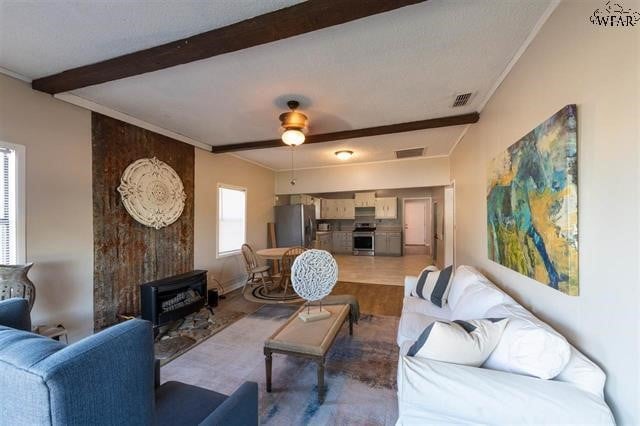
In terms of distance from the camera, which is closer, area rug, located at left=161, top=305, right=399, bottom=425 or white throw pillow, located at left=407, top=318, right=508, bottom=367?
white throw pillow, located at left=407, top=318, right=508, bottom=367

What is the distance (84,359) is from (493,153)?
312 centimetres

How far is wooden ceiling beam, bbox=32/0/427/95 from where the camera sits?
143 centimetres

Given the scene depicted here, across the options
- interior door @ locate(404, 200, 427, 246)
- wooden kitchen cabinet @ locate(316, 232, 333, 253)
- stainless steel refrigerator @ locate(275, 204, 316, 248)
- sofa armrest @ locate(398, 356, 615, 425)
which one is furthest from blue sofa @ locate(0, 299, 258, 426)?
interior door @ locate(404, 200, 427, 246)

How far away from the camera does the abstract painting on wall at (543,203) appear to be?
4.38 ft

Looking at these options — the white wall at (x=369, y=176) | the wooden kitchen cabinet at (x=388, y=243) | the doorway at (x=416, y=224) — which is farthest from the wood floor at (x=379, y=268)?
the white wall at (x=369, y=176)

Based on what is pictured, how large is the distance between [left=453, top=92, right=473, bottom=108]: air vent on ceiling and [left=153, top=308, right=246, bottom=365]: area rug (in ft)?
12.4

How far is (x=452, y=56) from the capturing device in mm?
2002

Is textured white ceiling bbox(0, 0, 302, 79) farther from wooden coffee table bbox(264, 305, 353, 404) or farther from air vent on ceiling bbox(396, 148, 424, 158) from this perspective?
air vent on ceiling bbox(396, 148, 424, 158)

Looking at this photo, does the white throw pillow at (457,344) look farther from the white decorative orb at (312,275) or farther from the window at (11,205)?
the window at (11,205)

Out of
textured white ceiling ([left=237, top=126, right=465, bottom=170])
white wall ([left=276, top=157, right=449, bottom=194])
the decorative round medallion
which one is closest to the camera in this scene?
the decorative round medallion

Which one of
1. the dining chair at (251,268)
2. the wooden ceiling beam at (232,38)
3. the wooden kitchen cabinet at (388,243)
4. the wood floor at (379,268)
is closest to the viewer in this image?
the wooden ceiling beam at (232,38)

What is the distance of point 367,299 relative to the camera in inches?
167

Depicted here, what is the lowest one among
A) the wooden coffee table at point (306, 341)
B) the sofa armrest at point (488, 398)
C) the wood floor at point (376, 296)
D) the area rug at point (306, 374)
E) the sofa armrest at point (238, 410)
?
the wood floor at point (376, 296)

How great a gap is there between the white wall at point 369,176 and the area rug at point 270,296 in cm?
257
